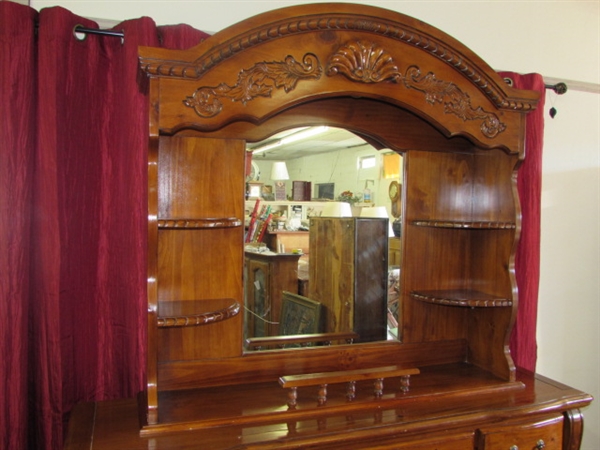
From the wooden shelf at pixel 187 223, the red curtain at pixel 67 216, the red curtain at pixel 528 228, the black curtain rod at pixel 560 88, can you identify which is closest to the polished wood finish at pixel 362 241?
the wooden shelf at pixel 187 223

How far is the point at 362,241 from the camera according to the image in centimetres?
175

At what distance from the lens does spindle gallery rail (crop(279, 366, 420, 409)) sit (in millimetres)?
1347

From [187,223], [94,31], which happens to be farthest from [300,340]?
[94,31]

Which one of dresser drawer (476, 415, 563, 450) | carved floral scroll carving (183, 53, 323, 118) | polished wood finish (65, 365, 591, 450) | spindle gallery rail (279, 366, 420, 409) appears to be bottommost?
dresser drawer (476, 415, 563, 450)

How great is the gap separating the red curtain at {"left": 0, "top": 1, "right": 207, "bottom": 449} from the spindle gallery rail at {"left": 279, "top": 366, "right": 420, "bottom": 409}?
520 millimetres

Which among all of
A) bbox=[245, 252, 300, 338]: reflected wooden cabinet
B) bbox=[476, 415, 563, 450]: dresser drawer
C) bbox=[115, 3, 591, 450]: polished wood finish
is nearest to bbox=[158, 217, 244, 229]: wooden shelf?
bbox=[115, 3, 591, 450]: polished wood finish

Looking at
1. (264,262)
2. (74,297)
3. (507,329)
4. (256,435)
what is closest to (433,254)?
(507,329)

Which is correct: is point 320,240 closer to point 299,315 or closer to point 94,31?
point 299,315

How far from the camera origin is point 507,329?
163 centimetres

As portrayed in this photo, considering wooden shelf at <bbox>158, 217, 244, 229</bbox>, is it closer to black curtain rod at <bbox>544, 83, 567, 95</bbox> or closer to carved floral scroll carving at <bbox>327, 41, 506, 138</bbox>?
carved floral scroll carving at <bbox>327, 41, 506, 138</bbox>

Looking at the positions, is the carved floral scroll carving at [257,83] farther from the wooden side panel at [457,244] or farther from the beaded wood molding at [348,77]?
the wooden side panel at [457,244]

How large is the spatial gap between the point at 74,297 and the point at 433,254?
1.26 meters

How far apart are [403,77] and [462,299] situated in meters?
0.75

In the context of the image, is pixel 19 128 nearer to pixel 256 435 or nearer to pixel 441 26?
pixel 256 435
